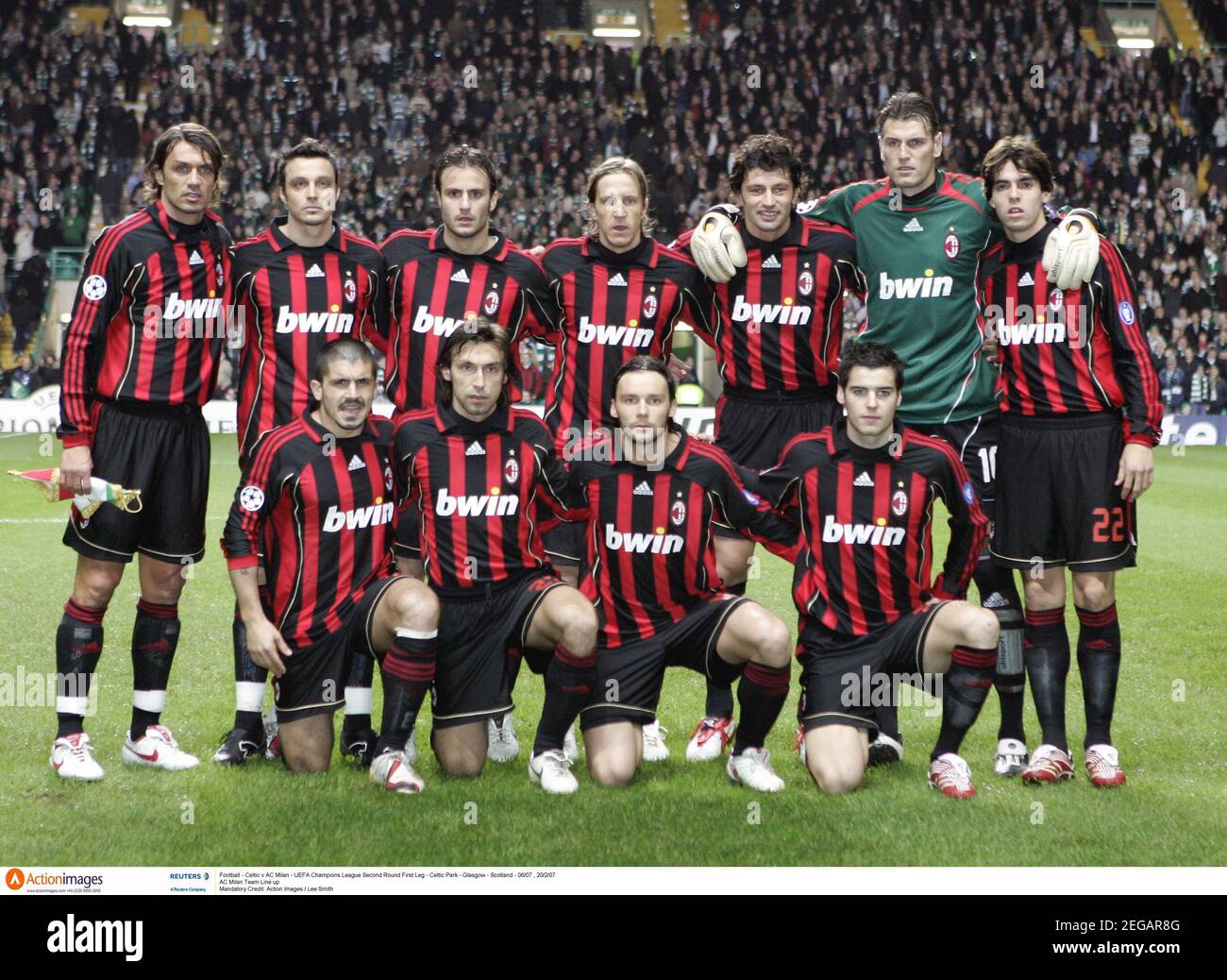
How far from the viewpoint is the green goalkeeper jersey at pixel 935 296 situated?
4598 mm

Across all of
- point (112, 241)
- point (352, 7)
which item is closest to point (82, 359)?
point (112, 241)

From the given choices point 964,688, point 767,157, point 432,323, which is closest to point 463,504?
point 432,323

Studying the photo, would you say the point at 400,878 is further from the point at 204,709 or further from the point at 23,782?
the point at 204,709

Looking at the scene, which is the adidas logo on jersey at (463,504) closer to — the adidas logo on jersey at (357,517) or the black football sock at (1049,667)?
the adidas logo on jersey at (357,517)

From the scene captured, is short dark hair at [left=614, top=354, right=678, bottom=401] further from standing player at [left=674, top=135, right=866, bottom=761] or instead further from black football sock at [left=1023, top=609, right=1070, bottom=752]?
black football sock at [left=1023, top=609, right=1070, bottom=752]

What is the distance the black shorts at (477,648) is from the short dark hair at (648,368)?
705 millimetres

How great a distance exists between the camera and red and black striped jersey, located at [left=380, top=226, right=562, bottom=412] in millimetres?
4730

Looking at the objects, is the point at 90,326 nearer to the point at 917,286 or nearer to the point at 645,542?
the point at 645,542

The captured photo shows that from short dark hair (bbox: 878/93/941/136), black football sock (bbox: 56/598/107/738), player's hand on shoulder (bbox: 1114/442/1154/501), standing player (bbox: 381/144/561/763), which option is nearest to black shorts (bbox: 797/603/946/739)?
player's hand on shoulder (bbox: 1114/442/1154/501)

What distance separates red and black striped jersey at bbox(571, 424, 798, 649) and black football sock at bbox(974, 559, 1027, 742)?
2.29 feet

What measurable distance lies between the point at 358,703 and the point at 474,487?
0.89 metres

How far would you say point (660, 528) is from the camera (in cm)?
443

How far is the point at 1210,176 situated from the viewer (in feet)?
72.1
